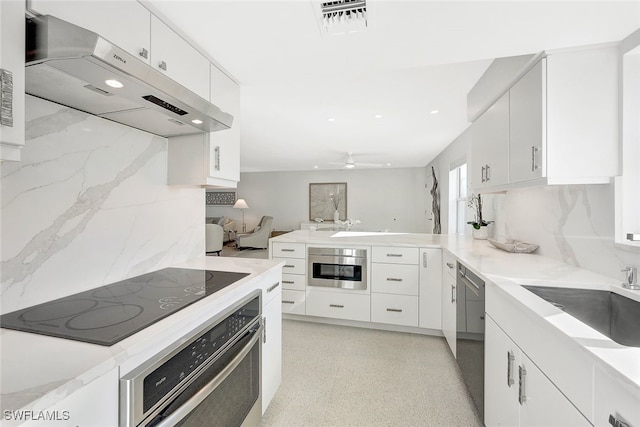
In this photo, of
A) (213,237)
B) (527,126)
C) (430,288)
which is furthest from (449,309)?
(213,237)

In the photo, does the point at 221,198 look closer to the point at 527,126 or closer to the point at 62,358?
the point at 527,126

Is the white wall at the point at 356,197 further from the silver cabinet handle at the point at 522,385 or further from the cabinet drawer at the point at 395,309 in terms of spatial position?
the silver cabinet handle at the point at 522,385

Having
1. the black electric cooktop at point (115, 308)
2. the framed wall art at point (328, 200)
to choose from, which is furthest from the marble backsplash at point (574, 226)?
the framed wall art at point (328, 200)

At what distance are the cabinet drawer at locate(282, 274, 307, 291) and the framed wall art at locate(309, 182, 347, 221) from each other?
574 cm

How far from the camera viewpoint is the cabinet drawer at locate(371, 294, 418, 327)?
8.62 ft

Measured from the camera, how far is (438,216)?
6.01 m

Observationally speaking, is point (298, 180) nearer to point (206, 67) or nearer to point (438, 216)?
point (438, 216)

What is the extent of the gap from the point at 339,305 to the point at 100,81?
2560 mm

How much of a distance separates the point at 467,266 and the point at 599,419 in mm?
1082

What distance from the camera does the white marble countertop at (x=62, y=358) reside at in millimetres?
520

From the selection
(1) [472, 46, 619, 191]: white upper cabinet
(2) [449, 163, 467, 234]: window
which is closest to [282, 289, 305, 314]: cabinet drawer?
(1) [472, 46, 619, 191]: white upper cabinet

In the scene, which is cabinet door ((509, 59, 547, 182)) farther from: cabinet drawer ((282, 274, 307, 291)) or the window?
the window

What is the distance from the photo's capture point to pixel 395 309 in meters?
2.67

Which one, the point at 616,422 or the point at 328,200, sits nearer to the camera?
the point at 616,422
